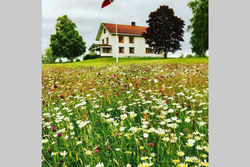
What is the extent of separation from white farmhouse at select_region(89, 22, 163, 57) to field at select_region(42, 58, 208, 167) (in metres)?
0.19

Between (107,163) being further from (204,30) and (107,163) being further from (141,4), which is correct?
(141,4)

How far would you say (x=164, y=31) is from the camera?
2.88 metres

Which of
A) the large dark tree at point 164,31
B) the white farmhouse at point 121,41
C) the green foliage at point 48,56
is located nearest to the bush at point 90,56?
the white farmhouse at point 121,41

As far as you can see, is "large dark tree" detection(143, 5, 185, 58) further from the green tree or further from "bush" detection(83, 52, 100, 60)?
"bush" detection(83, 52, 100, 60)

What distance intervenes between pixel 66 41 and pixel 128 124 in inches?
64.4

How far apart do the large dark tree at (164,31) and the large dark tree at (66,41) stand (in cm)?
90

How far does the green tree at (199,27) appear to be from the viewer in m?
2.00

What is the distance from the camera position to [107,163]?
136 cm

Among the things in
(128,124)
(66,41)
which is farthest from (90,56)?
(128,124)

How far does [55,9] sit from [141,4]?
1039mm

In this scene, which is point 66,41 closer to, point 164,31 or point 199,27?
point 164,31

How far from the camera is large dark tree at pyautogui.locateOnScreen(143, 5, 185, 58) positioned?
238 cm

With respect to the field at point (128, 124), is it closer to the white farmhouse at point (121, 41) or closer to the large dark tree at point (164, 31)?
the white farmhouse at point (121, 41)


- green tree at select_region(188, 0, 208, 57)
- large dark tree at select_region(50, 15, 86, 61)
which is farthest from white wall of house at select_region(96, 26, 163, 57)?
green tree at select_region(188, 0, 208, 57)
